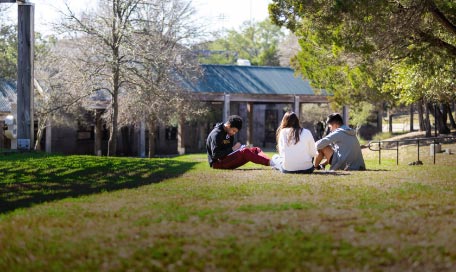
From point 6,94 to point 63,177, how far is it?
25106 millimetres

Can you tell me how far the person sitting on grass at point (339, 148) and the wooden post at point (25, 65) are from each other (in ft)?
26.1

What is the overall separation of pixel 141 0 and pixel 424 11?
42.2ft

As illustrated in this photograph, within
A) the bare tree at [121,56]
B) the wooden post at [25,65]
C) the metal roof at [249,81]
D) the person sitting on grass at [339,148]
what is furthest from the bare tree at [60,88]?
the person sitting on grass at [339,148]

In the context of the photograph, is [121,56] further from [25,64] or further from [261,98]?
[261,98]

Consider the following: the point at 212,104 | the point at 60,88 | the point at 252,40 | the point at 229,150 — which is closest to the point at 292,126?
the point at 229,150

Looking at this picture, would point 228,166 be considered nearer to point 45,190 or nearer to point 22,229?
point 45,190

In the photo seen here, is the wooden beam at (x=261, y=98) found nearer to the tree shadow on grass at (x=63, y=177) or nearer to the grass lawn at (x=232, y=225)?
the tree shadow on grass at (x=63, y=177)

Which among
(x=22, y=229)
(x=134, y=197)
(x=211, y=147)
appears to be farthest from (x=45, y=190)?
(x=211, y=147)

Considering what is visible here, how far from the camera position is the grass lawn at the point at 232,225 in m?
4.56

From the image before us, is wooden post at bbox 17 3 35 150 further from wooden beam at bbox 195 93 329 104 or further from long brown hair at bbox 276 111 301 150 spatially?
wooden beam at bbox 195 93 329 104

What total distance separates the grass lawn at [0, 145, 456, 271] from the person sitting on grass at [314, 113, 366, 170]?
1.88 metres

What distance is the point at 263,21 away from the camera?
78500 millimetres

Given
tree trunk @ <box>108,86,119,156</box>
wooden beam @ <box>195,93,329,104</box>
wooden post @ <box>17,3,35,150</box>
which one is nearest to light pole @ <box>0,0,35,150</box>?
wooden post @ <box>17,3,35,150</box>

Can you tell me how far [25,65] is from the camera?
1658 cm
